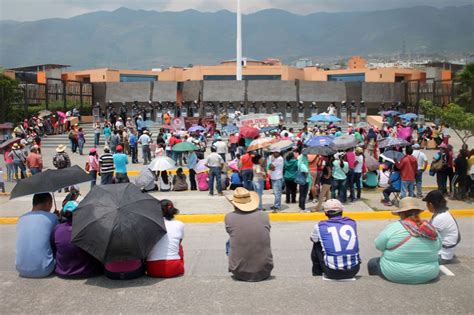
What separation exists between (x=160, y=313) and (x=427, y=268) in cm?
297

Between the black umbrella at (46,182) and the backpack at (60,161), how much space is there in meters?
6.14

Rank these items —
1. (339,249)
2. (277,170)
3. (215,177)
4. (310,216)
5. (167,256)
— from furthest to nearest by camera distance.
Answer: (215,177) → (277,170) → (310,216) → (167,256) → (339,249)

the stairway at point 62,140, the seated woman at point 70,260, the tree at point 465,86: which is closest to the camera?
the seated woman at point 70,260

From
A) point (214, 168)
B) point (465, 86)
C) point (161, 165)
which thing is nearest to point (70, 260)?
point (214, 168)

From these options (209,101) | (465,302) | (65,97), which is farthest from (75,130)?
(465,302)

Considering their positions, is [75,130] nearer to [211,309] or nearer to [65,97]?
[65,97]

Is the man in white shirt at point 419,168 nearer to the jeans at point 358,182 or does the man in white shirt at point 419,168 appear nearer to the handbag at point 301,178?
the jeans at point 358,182

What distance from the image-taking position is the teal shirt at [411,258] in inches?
247

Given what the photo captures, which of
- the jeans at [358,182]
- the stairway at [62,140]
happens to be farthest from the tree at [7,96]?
the jeans at [358,182]

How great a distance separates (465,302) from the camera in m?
5.77

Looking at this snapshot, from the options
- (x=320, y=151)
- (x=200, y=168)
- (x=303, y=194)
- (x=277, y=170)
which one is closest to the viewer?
(x=320, y=151)

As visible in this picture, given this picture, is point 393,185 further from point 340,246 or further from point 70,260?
point 70,260

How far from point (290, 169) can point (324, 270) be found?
25.0ft

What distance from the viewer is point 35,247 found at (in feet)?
22.2
